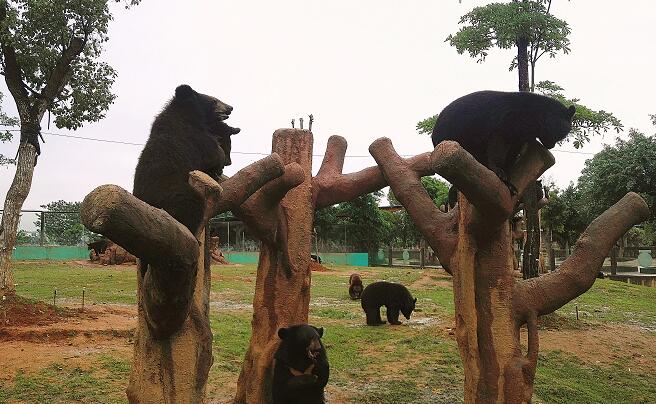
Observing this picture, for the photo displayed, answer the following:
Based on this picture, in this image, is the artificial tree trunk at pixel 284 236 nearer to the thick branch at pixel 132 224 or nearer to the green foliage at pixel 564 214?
the thick branch at pixel 132 224

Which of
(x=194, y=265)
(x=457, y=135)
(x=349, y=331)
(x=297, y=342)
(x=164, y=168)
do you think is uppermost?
(x=457, y=135)

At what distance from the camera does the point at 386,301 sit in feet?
33.3

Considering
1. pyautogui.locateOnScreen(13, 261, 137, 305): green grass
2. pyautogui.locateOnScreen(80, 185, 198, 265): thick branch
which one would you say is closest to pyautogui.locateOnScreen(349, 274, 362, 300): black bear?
pyautogui.locateOnScreen(13, 261, 137, 305): green grass

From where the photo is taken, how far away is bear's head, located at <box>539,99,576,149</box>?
3963mm

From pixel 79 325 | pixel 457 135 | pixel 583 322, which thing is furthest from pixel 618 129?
pixel 79 325

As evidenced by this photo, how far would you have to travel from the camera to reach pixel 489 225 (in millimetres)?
3834

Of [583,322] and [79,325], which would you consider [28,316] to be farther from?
[583,322]

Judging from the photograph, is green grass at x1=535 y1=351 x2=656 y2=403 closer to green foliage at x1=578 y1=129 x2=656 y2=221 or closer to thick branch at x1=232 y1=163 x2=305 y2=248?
thick branch at x1=232 y1=163 x2=305 y2=248

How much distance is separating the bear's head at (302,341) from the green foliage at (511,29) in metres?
7.20

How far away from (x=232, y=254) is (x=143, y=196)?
25587mm

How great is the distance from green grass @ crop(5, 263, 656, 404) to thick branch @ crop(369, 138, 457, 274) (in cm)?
213

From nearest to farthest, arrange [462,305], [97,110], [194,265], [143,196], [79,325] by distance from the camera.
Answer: [194,265] → [143,196] → [462,305] → [79,325] → [97,110]

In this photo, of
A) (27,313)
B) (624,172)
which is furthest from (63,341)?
(624,172)

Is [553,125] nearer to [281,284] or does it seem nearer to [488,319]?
[488,319]
